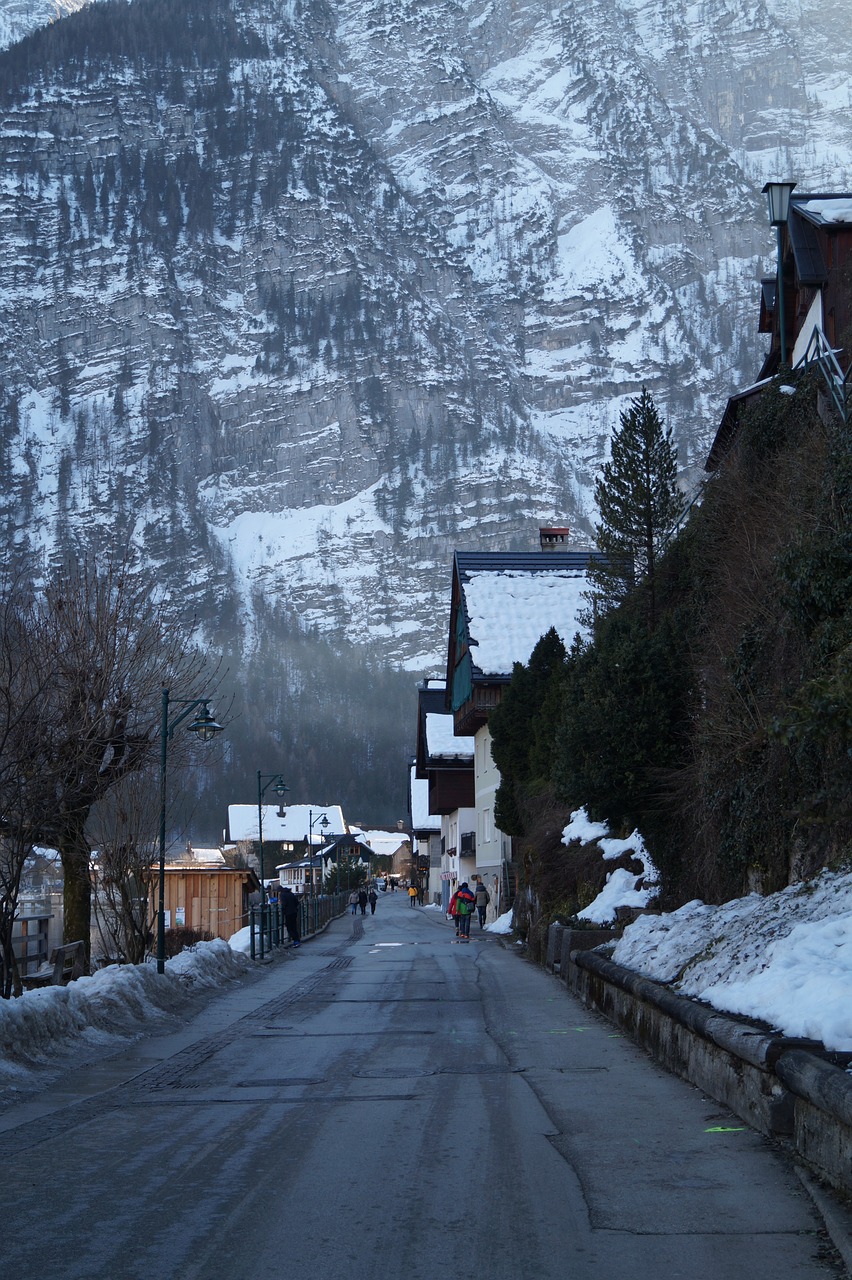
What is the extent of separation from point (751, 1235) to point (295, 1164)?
244cm

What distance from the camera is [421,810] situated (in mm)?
82938

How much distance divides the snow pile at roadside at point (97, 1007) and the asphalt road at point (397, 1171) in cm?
62

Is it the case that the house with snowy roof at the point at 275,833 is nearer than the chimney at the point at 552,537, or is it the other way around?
the chimney at the point at 552,537

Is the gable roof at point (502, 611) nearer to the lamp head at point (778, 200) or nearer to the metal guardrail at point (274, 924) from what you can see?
the metal guardrail at point (274, 924)

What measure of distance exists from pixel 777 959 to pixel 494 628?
3748 cm

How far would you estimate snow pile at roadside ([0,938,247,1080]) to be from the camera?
38.4 feet

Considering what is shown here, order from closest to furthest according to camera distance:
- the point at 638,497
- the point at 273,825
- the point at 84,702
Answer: the point at 84,702, the point at 638,497, the point at 273,825

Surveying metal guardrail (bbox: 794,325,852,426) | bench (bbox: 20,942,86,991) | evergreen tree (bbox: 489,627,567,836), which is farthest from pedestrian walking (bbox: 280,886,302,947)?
metal guardrail (bbox: 794,325,852,426)

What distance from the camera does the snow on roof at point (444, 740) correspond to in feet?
188

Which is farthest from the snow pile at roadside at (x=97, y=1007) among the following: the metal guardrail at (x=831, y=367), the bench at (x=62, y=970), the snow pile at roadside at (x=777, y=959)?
the metal guardrail at (x=831, y=367)

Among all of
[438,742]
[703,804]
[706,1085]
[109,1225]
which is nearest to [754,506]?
[703,804]

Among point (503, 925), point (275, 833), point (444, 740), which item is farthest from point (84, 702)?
point (275, 833)

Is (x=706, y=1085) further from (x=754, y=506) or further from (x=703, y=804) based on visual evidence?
(x=754, y=506)

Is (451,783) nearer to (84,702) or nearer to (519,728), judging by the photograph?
(519,728)
